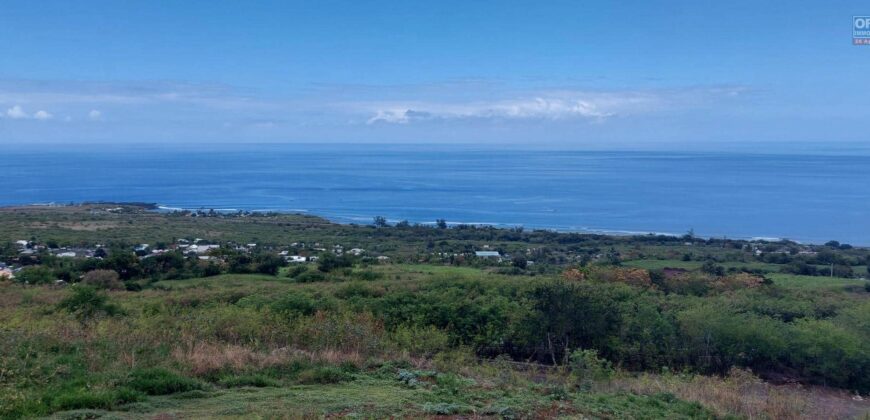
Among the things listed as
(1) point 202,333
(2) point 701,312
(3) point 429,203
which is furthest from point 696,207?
(1) point 202,333

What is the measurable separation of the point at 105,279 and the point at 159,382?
16824mm

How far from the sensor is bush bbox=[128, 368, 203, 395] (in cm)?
674

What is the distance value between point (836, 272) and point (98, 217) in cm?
5234

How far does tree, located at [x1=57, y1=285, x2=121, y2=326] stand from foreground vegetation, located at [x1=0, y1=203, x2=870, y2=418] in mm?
47

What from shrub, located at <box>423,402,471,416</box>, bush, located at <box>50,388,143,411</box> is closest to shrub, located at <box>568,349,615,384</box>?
shrub, located at <box>423,402,471,416</box>

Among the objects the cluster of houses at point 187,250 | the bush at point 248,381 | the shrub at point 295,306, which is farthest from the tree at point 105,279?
the bush at point 248,381

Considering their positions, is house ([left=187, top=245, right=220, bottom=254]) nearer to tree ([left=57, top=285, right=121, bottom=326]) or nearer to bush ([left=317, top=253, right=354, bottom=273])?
bush ([left=317, top=253, right=354, bottom=273])

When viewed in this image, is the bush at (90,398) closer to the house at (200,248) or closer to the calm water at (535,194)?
the house at (200,248)

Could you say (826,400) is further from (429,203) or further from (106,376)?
(429,203)

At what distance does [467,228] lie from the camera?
160ft

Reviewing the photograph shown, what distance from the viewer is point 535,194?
75.9 metres

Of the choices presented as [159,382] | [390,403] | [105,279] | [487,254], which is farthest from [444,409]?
[487,254]

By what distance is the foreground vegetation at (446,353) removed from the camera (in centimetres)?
673

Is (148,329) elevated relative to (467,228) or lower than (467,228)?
elevated
